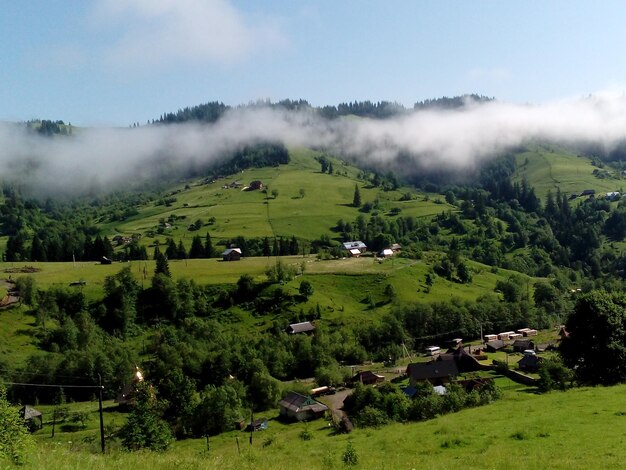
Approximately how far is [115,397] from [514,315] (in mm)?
83459

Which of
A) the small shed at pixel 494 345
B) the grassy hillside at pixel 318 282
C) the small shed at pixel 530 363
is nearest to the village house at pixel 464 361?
the small shed at pixel 530 363

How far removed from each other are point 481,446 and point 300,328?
257ft

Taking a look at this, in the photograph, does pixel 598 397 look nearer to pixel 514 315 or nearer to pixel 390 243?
pixel 514 315

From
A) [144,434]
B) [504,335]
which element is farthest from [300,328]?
[144,434]

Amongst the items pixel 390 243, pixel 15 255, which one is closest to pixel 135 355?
pixel 15 255

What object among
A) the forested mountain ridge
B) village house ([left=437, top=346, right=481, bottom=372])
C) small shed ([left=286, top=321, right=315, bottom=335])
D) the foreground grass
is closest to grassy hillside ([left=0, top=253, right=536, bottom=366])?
the forested mountain ridge

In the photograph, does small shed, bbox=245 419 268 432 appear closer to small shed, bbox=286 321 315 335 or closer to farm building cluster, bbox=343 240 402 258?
small shed, bbox=286 321 315 335

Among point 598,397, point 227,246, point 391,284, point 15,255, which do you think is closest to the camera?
point 598,397

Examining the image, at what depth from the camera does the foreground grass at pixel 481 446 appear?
17.1 metres

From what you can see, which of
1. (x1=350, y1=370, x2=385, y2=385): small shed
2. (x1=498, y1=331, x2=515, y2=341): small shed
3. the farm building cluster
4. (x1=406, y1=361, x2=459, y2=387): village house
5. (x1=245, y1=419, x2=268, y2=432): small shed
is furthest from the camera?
the farm building cluster

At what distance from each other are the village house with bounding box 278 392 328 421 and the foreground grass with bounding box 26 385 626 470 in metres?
30.9

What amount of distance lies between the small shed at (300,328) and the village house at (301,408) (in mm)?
30955

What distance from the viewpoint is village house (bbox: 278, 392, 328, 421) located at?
63.7 metres

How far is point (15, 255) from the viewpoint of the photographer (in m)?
149
